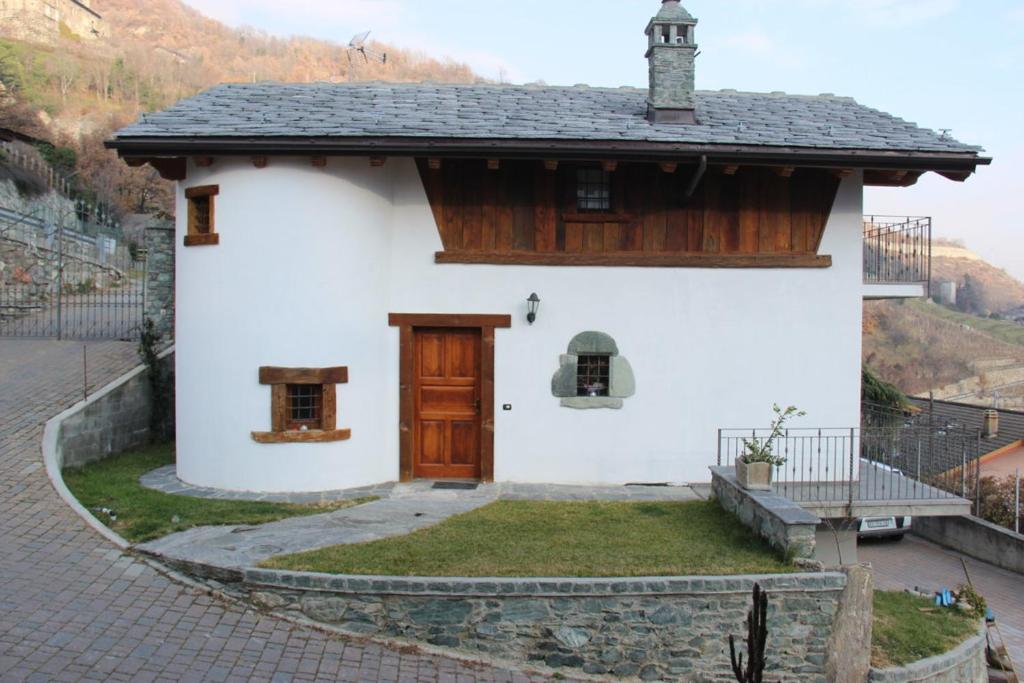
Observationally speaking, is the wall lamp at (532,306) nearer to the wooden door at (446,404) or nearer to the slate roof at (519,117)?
the wooden door at (446,404)

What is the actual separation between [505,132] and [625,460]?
4813 millimetres

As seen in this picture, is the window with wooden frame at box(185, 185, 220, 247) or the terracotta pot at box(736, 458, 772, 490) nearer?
the terracotta pot at box(736, 458, 772, 490)

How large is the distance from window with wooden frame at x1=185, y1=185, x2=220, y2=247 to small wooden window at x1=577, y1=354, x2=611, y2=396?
209 inches

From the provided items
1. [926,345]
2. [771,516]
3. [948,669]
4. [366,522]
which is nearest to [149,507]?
[366,522]

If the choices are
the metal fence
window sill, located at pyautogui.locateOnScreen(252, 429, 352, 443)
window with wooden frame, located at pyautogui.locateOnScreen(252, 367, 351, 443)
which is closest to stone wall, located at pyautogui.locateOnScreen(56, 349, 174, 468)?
the metal fence

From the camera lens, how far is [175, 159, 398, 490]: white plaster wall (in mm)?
9664

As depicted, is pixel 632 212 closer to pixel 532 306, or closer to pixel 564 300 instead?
pixel 564 300

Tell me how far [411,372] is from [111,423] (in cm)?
489

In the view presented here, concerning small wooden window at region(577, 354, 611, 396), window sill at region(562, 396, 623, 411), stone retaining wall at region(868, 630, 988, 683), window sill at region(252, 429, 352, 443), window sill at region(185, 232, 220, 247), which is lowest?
stone retaining wall at region(868, 630, 988, 683)

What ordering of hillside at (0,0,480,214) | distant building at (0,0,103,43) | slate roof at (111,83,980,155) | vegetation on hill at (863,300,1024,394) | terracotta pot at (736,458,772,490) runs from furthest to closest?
1. distant building at (0,0,103,43)
2. vegetation on hill at (863,300,1024,394)
3. hillside at (0,0,480,214)
4. slate roof at (111,83,980,155)
5. terracotta pot at (736,458,772,490)

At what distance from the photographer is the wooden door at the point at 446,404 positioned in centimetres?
1055

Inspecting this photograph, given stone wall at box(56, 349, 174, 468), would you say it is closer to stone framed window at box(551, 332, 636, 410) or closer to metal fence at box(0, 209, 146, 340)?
metal fence at box(0, 209, 146, 340)

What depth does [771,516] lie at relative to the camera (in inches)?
289

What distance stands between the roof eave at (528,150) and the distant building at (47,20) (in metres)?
56.8
